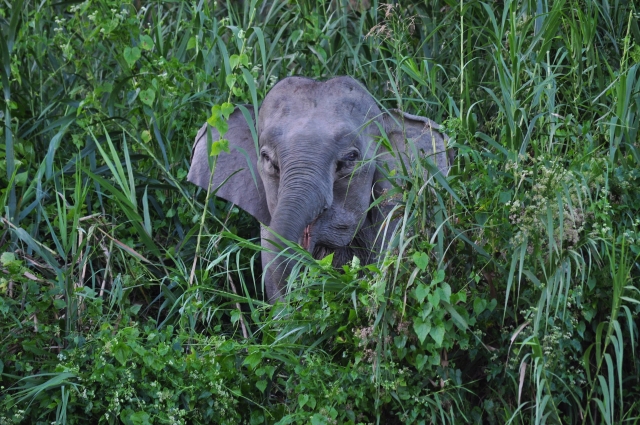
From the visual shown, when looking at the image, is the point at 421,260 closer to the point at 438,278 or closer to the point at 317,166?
the point at 438,278

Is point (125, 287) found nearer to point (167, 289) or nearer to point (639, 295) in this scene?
point (167, 289)

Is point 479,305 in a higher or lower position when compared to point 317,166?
lower

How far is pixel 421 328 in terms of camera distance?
3.98 m

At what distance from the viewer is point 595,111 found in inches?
204

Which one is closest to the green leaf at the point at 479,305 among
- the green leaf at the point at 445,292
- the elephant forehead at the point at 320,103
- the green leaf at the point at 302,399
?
the green leaf at the point at 445,292

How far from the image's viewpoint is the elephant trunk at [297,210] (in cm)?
479

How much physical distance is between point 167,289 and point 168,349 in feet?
2.46

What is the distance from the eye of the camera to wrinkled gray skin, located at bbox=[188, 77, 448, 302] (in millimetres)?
4984

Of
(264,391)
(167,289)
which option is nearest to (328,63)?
(167,289)

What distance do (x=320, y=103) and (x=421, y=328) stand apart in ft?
5.16

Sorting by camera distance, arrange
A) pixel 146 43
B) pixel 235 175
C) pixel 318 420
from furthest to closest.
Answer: pixel 146 43 → pixel 235 175 → pixel 318 420

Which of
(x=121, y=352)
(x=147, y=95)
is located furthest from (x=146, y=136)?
(x=121, y=352)

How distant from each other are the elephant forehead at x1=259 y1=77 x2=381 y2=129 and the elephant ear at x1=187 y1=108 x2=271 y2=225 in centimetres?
25

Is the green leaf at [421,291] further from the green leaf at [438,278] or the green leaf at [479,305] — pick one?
the green leaf at [479,305]
